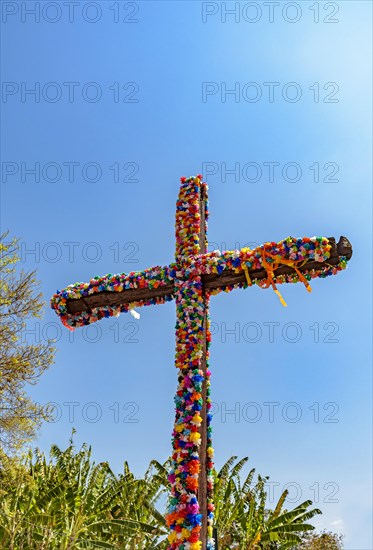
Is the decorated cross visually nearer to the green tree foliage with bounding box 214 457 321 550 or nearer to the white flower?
the white flower

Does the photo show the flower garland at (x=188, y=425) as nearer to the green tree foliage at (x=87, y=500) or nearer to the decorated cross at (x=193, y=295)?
the decorated cross at (x=193, y=295)

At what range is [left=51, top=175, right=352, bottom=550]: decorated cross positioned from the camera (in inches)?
226

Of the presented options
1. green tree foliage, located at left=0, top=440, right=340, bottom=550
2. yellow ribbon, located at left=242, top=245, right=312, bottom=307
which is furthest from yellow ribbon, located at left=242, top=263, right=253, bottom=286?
green tree foliage, located at left=0, top=440, right=340, bottom=550

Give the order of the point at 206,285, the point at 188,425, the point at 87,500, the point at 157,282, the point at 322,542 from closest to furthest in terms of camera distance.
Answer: the point at 188,425 → the point at 206,285 → the point at 157,282 → the point at 87,500 → the point at 322,542

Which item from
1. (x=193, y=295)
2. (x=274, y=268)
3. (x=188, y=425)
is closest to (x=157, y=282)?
(x=193, y=295)

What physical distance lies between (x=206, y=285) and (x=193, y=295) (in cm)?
26

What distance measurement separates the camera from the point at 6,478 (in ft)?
47.4

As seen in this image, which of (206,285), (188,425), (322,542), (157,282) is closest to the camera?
(188,425)

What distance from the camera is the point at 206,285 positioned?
6.82 metres

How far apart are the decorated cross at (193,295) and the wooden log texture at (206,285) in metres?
0.01

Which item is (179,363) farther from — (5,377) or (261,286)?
(5,377)

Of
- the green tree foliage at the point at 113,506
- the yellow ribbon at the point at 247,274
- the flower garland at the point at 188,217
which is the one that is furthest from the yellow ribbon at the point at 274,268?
the green tree foliage at the point at 113,506

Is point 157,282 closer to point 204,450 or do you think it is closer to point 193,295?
point 193,295

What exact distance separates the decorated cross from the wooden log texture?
0.01 m
